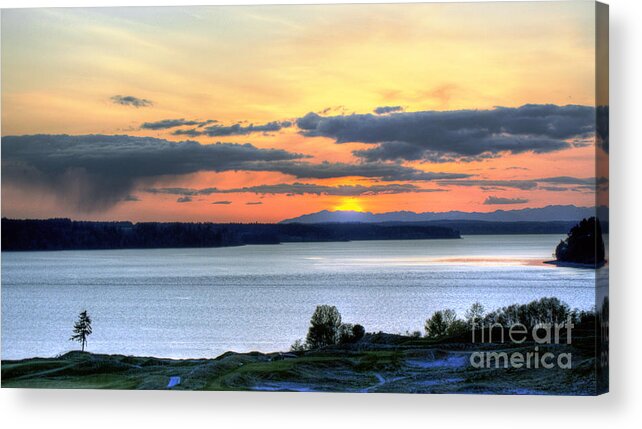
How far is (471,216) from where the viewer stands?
12.3 m

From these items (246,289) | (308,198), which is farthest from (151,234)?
(308,198)

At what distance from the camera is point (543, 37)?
11.9 metres

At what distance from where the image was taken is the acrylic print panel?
1194cm

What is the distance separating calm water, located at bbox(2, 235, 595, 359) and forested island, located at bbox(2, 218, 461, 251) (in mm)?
80

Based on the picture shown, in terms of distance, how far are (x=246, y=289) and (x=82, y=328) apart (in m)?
1.62

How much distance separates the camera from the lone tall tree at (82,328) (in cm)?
1252

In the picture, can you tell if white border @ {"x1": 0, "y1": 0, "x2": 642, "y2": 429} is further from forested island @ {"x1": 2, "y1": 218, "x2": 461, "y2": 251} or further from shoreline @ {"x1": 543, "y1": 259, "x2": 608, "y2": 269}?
forested island @ {"x1": 2, "y1": 218, "x2": 461, "y2": 251}

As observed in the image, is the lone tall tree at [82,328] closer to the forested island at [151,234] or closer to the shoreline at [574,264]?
the forested island at [151,234]

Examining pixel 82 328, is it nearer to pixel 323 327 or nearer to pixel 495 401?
pixel 323 327

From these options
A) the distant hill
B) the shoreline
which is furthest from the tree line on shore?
the distant hill

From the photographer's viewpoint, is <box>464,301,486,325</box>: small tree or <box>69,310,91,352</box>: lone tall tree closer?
<box>464,301,486,325</box>: small tree

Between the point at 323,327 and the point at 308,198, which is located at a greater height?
the point at 308,198

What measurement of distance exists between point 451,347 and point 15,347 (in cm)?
418

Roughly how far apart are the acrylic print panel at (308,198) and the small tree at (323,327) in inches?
0.8
